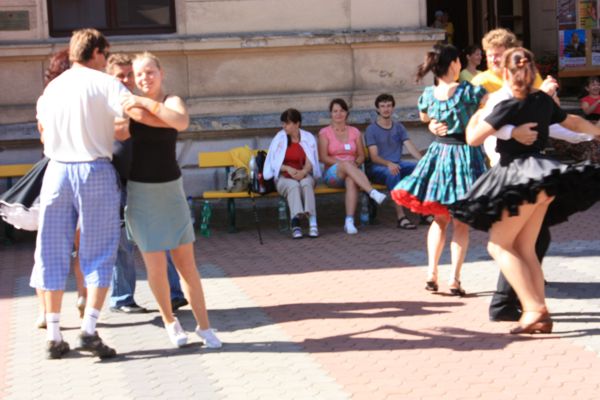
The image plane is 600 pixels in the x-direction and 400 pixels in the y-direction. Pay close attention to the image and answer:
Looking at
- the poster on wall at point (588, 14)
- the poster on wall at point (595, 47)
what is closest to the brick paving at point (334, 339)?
the poster on wall at point (595, 47)

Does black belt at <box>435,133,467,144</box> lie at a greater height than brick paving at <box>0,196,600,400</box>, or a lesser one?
greater

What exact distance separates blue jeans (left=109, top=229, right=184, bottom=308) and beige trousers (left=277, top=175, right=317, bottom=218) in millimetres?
3588

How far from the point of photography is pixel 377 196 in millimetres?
12242

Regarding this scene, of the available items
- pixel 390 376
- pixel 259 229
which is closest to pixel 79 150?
pixel 390 376

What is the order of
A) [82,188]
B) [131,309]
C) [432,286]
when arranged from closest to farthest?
[82,188]
[131,309]
[432,286]

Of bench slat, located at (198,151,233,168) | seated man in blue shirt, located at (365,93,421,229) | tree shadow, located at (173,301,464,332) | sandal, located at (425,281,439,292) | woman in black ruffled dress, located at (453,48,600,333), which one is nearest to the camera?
woman in black ruffled dress, located at (453,48,600,333)

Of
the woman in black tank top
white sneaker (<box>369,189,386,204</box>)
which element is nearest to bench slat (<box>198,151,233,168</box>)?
white sneaker (<box>369,189,386,204</box>)

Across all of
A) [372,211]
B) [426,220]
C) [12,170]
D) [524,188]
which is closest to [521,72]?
[524,188]

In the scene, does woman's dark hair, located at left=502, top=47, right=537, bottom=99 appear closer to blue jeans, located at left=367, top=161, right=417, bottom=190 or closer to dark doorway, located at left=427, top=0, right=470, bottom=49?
blue jeans, located at left=367, top=161, right=417, bottom=190

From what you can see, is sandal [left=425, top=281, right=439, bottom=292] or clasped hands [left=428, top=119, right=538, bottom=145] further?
sandal [left=425, top=281, right=439, bottom=292]

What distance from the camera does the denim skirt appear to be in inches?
284

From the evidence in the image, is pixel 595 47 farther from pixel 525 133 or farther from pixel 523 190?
pixel 523 190

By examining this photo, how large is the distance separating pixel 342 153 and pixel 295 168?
606 mm

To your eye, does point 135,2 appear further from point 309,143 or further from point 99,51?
point 99,51
